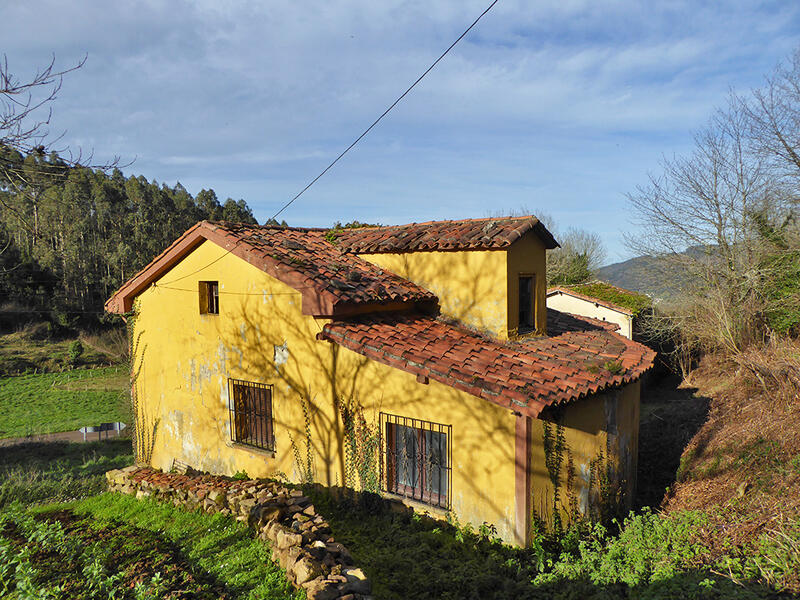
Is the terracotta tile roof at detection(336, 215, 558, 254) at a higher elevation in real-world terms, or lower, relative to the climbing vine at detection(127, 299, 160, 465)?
higher

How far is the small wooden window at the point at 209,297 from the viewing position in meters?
9.91

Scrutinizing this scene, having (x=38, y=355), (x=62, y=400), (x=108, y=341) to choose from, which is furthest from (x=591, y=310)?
(x=38, y=355)

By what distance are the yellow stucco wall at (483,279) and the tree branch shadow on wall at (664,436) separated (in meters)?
4.35

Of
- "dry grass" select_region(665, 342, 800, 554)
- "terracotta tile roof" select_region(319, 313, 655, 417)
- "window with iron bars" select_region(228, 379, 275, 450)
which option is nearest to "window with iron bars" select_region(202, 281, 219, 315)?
"window with iron bars" select_region(228, 379, 275, 450)

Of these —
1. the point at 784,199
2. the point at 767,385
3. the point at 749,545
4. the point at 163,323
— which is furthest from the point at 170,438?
the point at 784,199

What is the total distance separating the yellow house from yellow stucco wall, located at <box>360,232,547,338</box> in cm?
3

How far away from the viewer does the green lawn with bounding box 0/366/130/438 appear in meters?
22.9

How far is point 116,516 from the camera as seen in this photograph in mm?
8062

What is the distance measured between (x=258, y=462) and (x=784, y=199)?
1854cm

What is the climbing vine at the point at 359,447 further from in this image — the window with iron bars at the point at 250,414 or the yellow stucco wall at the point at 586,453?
the yellow stucco wall at the point at 586,453

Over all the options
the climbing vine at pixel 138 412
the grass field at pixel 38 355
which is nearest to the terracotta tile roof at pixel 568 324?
Result: the climbing vine at pixel 138 412

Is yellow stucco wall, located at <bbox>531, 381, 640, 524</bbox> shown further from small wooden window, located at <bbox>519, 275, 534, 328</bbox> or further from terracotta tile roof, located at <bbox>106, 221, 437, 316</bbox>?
terracotta tile roof, located at <bbox>106, 221, 437, 316</bbox>

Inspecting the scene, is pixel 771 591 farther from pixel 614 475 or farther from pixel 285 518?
pixel 285 518

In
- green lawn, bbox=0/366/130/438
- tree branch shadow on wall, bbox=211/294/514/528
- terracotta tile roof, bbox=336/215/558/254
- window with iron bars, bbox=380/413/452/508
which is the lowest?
green lawn, bbox=0/366/130/438
